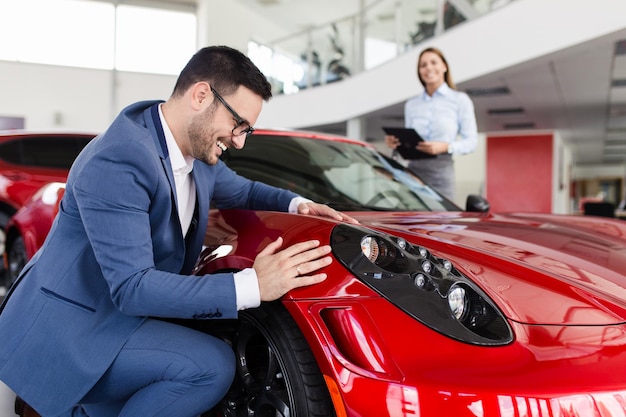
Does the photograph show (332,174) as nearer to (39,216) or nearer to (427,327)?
(427,327)

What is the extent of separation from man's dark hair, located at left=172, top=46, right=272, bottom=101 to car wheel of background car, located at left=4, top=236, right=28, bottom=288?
2.09 metres

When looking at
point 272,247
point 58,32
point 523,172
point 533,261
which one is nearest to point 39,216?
point 272,247

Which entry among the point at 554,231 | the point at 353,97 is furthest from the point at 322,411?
the point at 353,97

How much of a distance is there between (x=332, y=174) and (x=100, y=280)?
3.95 ft

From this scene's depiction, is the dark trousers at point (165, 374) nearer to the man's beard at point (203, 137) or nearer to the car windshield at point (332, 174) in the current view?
the man's beard at point (203, 137)

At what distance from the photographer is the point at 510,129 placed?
51.2 feet

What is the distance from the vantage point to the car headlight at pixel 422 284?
1249 millimetres

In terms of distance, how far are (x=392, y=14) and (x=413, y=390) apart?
9.74m

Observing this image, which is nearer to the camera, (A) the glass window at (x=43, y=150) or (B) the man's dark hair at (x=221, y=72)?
(B) the man's dark hair at (x=221, y=72)

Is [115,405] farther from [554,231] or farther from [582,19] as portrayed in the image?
[582,19]

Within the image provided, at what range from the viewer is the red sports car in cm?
114

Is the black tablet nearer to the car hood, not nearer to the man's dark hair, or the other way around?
the car hood

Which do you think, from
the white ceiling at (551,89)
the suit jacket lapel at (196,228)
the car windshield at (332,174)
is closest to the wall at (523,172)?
the white ceiling at (551,89)

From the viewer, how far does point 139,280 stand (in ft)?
4.32
